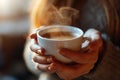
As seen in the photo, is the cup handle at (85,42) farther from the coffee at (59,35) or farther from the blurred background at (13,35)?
the blurred background at (13,35)

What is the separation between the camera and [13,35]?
1698 mm

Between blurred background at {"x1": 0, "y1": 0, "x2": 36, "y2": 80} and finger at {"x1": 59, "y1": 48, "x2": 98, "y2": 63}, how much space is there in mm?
1109

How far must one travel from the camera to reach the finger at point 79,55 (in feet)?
1.58

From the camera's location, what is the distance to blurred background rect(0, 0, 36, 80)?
1.65m

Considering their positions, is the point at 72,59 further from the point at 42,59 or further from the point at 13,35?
the point at 13,35

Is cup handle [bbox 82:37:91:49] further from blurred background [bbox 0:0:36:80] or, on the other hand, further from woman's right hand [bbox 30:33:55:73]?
blurred background [bbox 0:0:36:80]

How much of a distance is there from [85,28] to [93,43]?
231mm

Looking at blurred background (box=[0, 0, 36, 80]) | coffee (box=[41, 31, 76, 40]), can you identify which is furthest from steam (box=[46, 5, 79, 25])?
blurred background (box=[0, 0, 36, 80])

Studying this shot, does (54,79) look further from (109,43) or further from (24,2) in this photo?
(24,2)

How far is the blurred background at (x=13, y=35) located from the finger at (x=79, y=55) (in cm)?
111

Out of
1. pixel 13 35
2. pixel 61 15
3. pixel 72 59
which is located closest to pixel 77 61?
pixel 72 59

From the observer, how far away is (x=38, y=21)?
2.76ft

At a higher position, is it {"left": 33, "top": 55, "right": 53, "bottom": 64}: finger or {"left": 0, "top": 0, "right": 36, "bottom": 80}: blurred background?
{"left": 33, "top": 55, "right": 53, "bottom": 64}: finger

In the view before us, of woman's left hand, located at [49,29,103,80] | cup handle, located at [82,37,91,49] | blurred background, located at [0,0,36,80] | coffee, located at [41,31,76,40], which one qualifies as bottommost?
blurred background, located at [0,0,36,80]
